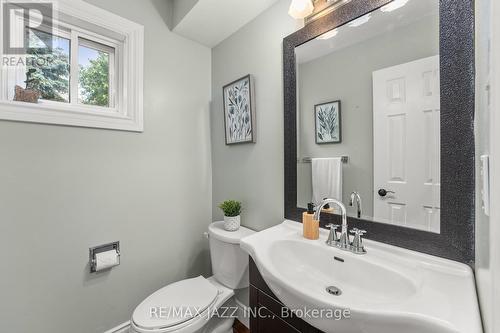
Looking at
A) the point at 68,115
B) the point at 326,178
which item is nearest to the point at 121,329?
the point at 68,115

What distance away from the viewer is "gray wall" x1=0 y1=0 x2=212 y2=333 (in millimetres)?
1080

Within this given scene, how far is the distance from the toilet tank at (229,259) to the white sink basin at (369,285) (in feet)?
1.11

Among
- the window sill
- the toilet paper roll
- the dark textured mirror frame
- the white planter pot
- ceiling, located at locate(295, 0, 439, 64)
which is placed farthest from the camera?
the white planter pot

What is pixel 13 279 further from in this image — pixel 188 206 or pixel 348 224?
pixel 348 224

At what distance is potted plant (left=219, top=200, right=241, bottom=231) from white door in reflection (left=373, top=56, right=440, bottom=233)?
32.9 inches

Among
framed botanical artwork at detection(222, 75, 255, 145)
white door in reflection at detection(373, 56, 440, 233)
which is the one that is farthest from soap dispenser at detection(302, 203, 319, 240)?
framed botanical artwork at detection(222, 75, 255, 145)

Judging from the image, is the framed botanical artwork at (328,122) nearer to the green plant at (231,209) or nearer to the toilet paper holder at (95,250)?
the green plant at (231,209)

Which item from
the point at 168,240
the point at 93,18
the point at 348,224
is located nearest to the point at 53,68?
the point at 93,18

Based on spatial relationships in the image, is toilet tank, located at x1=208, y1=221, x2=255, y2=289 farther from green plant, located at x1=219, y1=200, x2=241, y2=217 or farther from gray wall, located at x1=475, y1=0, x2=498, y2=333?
gray wall, located at x1=475, y1=0, x2=498, y2=333

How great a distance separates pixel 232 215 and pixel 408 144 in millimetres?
1053

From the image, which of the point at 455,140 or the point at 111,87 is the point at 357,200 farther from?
the point at 111,87

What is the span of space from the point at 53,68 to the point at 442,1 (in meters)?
1.93

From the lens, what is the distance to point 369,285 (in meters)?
0.79

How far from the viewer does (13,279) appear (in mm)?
1059
